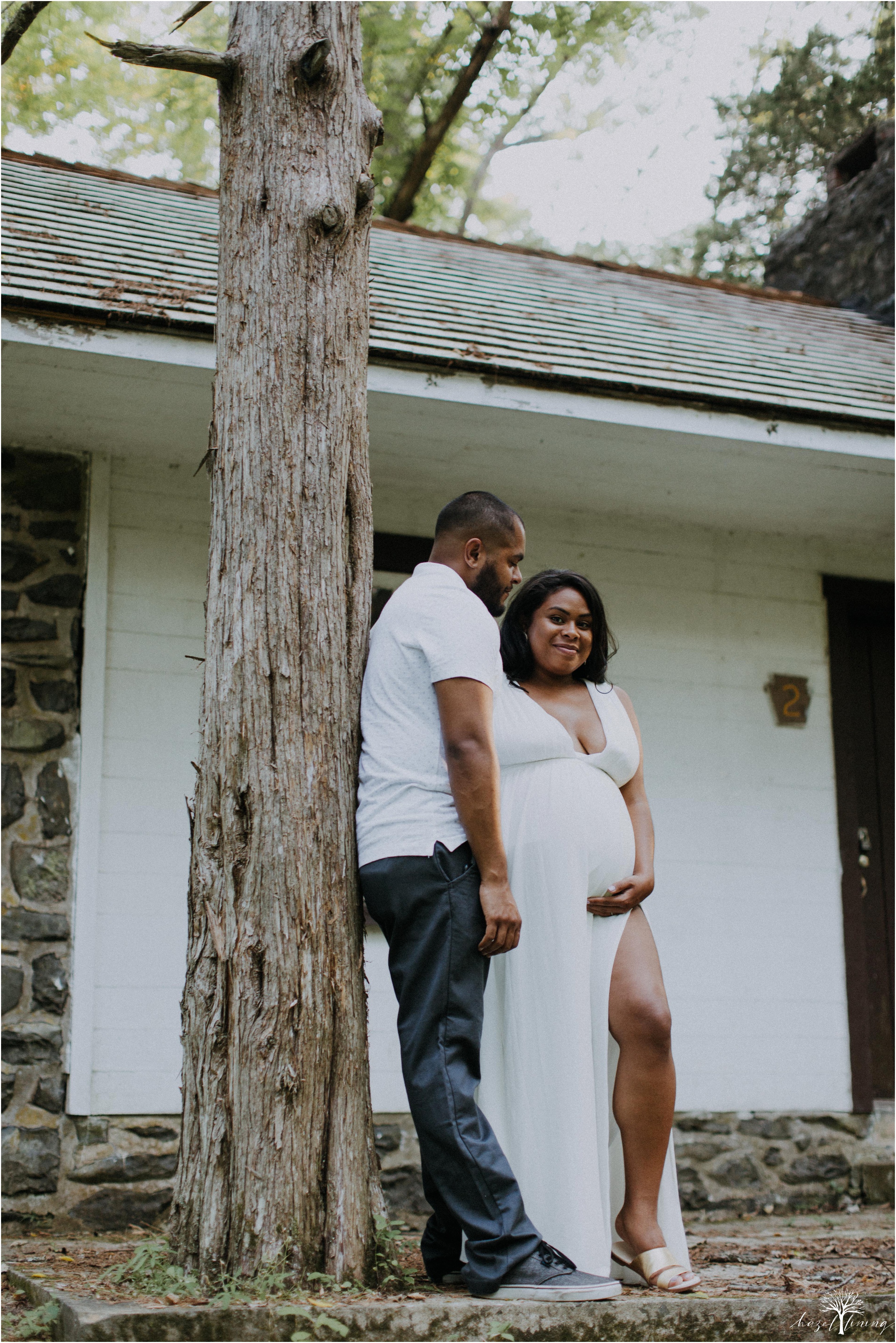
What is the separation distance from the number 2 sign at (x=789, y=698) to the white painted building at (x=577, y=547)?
44 mm

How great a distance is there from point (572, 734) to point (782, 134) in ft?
46.1

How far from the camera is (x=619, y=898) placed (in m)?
3.25

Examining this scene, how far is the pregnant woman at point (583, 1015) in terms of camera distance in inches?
118

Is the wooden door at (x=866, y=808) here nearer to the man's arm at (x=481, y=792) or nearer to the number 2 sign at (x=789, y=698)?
the number 2 sign at (x=789, y=698)

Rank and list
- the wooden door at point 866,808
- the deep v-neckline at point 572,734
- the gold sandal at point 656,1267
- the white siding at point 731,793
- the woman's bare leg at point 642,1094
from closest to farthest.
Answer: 1. the gold sandal at point 656,1267
2. the woman's bare leg at point 642,1094
3. the deep v-neckline at point 572,734
4. the white siding at point 731,793
5. the wooden door at point 866,808

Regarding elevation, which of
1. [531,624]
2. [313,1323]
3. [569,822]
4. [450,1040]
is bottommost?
[313,1323]

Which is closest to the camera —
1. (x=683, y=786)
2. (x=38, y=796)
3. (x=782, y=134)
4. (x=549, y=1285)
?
(x=549, y=1285)

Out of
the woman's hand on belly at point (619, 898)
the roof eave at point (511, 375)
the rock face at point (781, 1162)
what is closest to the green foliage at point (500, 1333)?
the woman's hand on belly at point (619, 898)

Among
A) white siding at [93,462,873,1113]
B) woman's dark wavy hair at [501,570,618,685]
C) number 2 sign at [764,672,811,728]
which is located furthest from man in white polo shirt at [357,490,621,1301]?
number 2 sign at [764,672,811,728]

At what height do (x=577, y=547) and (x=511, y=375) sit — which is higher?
(x=511, y=375)

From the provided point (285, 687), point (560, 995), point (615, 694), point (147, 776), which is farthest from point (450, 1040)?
point (147, 776)

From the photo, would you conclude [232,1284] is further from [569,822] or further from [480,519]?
[480,519]

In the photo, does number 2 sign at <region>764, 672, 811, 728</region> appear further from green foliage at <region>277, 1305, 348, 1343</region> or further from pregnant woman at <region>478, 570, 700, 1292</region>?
green foliage at <region>277, 1305, 348, 1343</region>

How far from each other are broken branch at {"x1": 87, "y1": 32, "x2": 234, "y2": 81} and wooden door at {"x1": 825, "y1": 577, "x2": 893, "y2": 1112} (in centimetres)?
415
